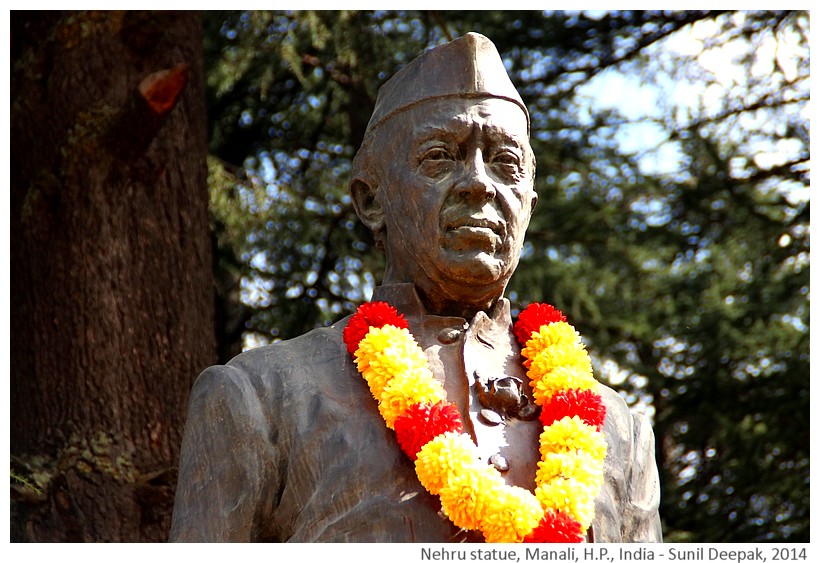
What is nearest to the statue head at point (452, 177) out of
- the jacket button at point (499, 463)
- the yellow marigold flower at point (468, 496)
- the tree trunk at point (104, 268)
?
the jacket button at point (499, 463)

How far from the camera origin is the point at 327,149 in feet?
31.1

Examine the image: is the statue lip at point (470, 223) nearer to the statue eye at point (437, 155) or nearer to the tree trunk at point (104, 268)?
the statue eye at point (437, 155)

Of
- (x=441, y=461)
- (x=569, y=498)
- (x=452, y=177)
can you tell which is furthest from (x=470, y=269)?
(x=569, y=498)

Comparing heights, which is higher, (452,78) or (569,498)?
(452,78)

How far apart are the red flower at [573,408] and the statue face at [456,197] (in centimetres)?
40

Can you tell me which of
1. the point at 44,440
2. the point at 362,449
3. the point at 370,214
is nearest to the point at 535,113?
the point at 44,440

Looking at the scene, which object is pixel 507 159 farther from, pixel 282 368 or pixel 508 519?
pixel 508 519

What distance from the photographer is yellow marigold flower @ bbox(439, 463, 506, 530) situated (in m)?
4.01

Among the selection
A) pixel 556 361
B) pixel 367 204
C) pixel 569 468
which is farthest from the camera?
pixel 367 204

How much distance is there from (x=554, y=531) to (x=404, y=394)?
Answer: 0.56m

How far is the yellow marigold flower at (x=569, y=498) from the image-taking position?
408 cm

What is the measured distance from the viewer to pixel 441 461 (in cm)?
406

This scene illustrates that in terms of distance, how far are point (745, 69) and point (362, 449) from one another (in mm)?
5616

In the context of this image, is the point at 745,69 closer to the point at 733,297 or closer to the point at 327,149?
the point at 733,297
